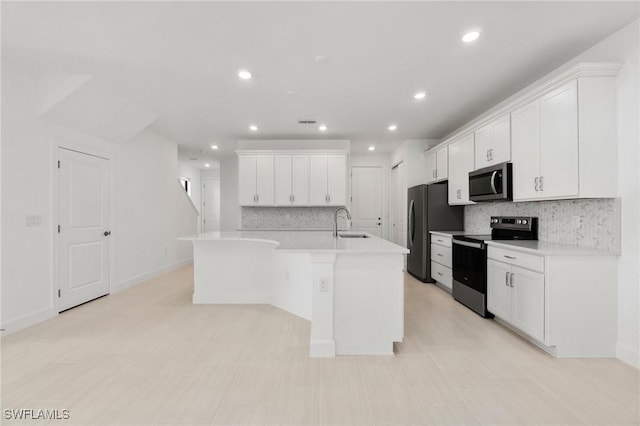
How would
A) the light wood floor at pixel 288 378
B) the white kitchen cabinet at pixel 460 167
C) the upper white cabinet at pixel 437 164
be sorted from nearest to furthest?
the light wood floor at pixel 288 378 → the white kitchen cabinet at pixel 460 167 → the upper white cabinet at pixel 437 164

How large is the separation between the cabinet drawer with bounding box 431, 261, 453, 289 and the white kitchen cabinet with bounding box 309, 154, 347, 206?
188 centimetres

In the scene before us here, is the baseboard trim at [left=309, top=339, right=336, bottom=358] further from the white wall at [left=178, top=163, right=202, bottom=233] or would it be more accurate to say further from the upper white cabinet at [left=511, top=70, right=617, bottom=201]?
the white wall at [left=178, top=163, right=202, bottom=233]

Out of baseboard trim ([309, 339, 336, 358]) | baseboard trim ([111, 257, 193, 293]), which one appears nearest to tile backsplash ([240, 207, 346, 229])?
baseboard trim ([111, 257, 193, 293])

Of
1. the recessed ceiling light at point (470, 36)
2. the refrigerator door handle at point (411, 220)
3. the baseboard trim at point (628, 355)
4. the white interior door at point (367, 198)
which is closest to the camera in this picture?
the baseboard trim at point (628, 355)

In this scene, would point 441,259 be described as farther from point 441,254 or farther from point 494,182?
point 494,182

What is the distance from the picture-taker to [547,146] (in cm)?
262

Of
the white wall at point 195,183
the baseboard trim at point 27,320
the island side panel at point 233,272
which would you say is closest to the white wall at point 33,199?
the baseboard trim at point 27,320

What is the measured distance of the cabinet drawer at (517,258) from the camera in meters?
2.43

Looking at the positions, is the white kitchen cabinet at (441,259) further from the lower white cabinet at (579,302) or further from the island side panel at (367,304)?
the island side panel at (367,304)

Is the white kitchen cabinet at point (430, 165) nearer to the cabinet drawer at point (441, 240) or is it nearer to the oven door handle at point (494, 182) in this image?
the cabinet drawer at point (441, 240)

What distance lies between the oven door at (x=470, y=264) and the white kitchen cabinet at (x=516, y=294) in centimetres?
7

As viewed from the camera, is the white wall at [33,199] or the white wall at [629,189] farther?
the white wall at [33,199]

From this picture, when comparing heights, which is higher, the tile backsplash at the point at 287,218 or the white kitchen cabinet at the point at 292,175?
the white kitchen cabinet at the point at 292,175

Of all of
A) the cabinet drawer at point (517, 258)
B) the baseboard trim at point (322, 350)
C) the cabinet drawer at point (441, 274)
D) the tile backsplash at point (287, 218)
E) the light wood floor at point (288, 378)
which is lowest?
the light wood floor at point (288, 378)
